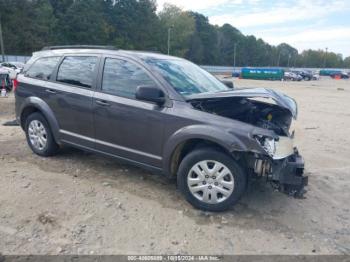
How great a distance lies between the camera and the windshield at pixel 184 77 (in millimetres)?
4284

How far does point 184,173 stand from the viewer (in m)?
3.99

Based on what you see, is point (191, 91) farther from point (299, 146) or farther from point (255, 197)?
point (299, 146)

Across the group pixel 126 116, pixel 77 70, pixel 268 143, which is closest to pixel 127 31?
pixel 77 70

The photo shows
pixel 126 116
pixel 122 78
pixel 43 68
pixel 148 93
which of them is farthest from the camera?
pixel 43 68

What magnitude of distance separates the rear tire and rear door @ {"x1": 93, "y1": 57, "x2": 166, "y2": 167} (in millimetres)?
1132

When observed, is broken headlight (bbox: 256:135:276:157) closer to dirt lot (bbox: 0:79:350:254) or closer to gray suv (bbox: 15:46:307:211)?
gray suv (bbox: 15:46:307:211)

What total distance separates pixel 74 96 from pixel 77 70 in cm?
40

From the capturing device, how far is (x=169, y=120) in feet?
13.2

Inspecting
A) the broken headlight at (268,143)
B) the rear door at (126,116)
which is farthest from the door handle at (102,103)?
Answer: the broken headlight at (268,143)

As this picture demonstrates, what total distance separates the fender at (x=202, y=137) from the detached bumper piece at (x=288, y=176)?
0.46 meters

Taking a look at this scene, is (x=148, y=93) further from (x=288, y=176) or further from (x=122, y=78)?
(x=288, y=176)

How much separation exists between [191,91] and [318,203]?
2130mm

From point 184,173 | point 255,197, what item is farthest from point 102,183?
point 255,197

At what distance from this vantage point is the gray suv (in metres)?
3.78
